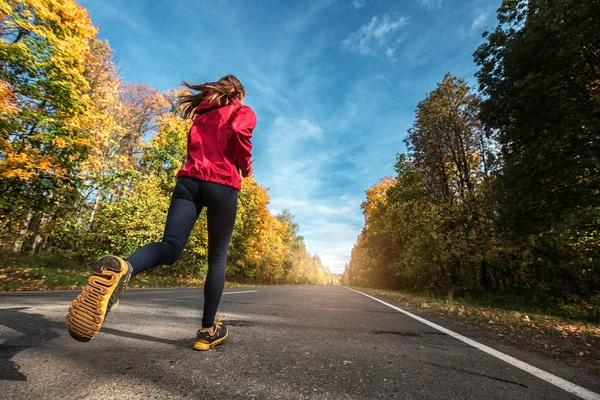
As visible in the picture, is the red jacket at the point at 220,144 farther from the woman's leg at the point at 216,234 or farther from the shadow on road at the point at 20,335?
the shadow on road at the point at 20,335

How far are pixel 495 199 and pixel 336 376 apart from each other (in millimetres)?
11972

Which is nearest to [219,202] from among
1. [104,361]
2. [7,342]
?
[104,361]

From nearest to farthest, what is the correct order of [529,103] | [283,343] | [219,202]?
[219,202] < [283,343] < [529,103]

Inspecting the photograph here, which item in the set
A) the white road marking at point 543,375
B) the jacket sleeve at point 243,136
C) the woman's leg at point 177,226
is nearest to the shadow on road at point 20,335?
the woman's leg at point 177,226

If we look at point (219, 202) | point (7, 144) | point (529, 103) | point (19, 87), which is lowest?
point (219, 202)

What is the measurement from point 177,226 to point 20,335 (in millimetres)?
1394

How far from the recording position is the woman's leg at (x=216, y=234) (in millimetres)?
2158

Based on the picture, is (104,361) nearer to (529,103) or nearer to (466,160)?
(529,103)

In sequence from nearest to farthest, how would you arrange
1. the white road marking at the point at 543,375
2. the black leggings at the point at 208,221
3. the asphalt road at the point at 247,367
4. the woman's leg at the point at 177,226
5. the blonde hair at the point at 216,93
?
1. the asphalt road at the point at 247,367
2. the white road marking at the point at 543,375
3. the woman's leg at the point at 177,226
4. the black leggings at the point at 208,221
5. the blonde hair at the point at 216,93

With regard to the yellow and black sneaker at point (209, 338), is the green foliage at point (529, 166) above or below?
above

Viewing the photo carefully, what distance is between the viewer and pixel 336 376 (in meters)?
1.73

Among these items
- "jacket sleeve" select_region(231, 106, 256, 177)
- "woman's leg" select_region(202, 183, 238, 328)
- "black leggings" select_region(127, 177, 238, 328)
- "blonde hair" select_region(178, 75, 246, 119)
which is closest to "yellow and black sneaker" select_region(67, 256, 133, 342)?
"black leggings" select_region(127, 177, 238, 328)

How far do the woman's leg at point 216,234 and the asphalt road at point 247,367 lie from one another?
0.33 m

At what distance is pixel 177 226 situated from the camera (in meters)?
2.08
